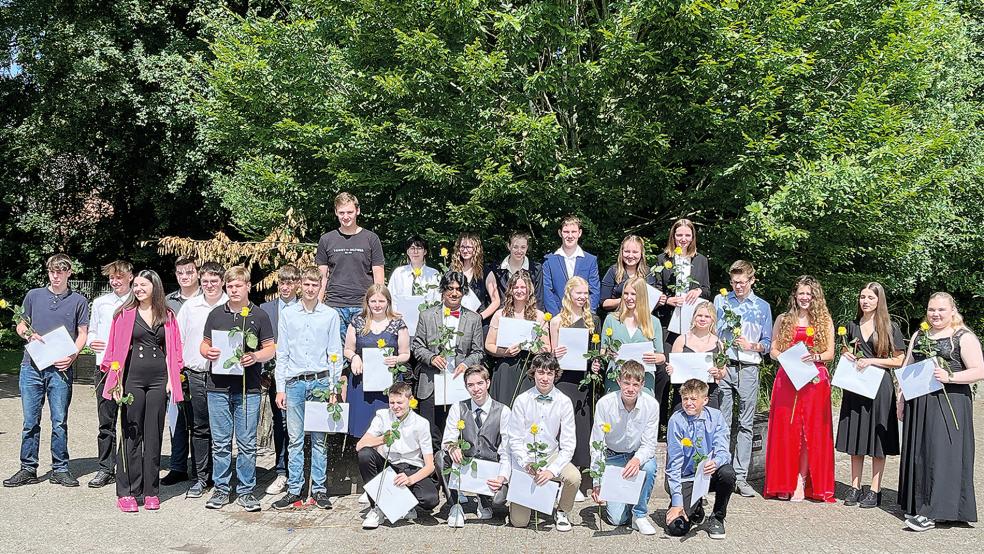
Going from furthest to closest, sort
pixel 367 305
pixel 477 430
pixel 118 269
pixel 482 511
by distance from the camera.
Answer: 1. pixel 118 269
2. pixel 367 305
3. pixel 477 430
4. pixel 482 511

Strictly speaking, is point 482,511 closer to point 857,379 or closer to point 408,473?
point 408,473

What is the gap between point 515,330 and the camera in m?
7.20

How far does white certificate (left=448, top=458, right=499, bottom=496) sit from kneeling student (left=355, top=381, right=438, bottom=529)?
0.23m

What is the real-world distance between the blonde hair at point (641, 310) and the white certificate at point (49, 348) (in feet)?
15.9

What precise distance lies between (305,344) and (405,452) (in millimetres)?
1234

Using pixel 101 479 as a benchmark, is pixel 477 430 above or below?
above

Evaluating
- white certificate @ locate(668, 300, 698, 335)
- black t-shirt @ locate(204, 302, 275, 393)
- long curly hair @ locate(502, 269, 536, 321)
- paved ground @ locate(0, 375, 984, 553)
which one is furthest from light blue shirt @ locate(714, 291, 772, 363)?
black t-shirt @ locate(204, 302, 275, 393)

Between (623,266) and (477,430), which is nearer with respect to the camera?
(477,430)

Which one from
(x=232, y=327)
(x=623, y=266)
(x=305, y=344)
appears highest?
(x=623, y=266)

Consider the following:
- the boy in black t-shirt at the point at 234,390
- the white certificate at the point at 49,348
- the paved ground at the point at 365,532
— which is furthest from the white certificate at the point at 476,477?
the white certificate at the point at 49,348

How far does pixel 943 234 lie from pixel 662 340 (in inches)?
448

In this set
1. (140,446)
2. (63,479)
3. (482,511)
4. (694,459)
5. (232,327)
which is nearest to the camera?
(694,459)

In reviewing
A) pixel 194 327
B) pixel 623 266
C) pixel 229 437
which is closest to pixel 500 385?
pixel 623 266

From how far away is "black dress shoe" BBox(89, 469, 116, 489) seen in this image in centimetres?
760
